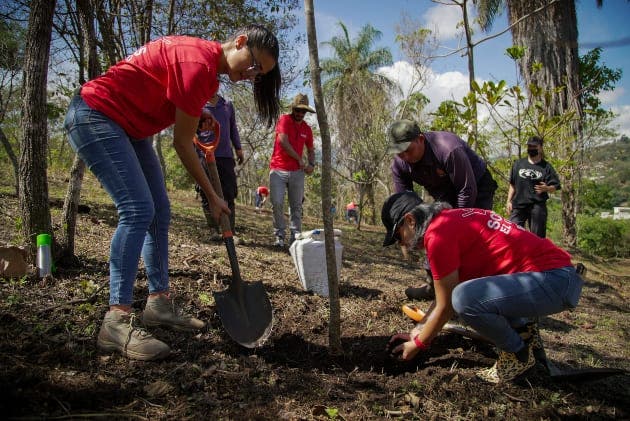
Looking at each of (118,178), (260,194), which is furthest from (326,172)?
(260,194)

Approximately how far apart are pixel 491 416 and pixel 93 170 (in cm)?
219

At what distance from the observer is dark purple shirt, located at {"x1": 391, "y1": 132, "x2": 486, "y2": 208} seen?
10.3 ft

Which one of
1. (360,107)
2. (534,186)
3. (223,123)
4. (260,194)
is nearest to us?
(223,123)

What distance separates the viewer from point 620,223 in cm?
2083

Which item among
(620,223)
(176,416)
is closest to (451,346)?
(176,416)

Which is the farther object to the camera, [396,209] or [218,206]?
[218,206]

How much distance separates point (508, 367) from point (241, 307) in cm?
148

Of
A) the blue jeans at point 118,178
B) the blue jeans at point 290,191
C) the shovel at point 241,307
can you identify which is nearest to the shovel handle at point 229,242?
the shovel at point 241,307

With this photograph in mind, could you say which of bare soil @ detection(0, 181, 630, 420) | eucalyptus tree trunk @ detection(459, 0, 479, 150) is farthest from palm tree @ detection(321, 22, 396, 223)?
bare soil @ detection(0, 181, 630, 420)

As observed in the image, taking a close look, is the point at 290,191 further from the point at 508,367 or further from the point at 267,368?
the point at 508,367

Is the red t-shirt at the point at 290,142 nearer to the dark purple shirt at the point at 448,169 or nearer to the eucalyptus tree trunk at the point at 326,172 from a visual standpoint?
the dark purple shirt at the point at 448,169

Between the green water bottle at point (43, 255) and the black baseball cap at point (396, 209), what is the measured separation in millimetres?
2203

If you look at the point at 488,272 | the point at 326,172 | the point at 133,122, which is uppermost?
the point at 133,122

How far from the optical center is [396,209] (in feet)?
7.26
